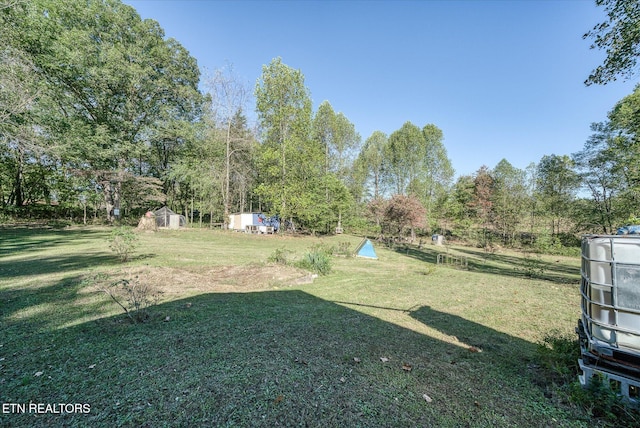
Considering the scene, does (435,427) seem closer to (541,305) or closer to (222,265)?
(541,305)

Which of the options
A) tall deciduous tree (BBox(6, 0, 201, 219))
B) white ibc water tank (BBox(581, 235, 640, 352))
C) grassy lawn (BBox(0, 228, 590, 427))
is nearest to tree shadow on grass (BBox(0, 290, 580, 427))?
grassy lawn (BBox(0, 228, 590, 427))

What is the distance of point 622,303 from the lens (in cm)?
181

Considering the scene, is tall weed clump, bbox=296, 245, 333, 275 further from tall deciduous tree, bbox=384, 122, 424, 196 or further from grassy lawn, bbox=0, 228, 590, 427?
tall deciduous tree, bbox=384, 122, 424, 196

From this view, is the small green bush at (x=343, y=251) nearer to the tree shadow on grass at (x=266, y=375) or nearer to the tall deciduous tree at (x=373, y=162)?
the tree shadow on grass at (x=266, y=375)

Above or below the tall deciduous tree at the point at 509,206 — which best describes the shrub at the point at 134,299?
below

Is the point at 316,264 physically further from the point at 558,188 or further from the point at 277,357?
the point at 558,188

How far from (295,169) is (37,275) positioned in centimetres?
1886

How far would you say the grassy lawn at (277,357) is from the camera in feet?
6.86

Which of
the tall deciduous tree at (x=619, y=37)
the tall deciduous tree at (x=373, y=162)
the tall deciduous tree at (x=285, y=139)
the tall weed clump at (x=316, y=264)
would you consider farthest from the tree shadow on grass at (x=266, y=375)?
the tall deciduous tree at (x=373, y=162)

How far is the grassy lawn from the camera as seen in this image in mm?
2092

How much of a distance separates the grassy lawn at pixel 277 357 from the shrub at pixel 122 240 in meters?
1.88

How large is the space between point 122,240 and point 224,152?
2154 centimetres

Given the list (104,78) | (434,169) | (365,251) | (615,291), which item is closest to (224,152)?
(104,78)

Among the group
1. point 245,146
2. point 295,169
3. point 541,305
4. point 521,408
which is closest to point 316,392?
point 521,408
